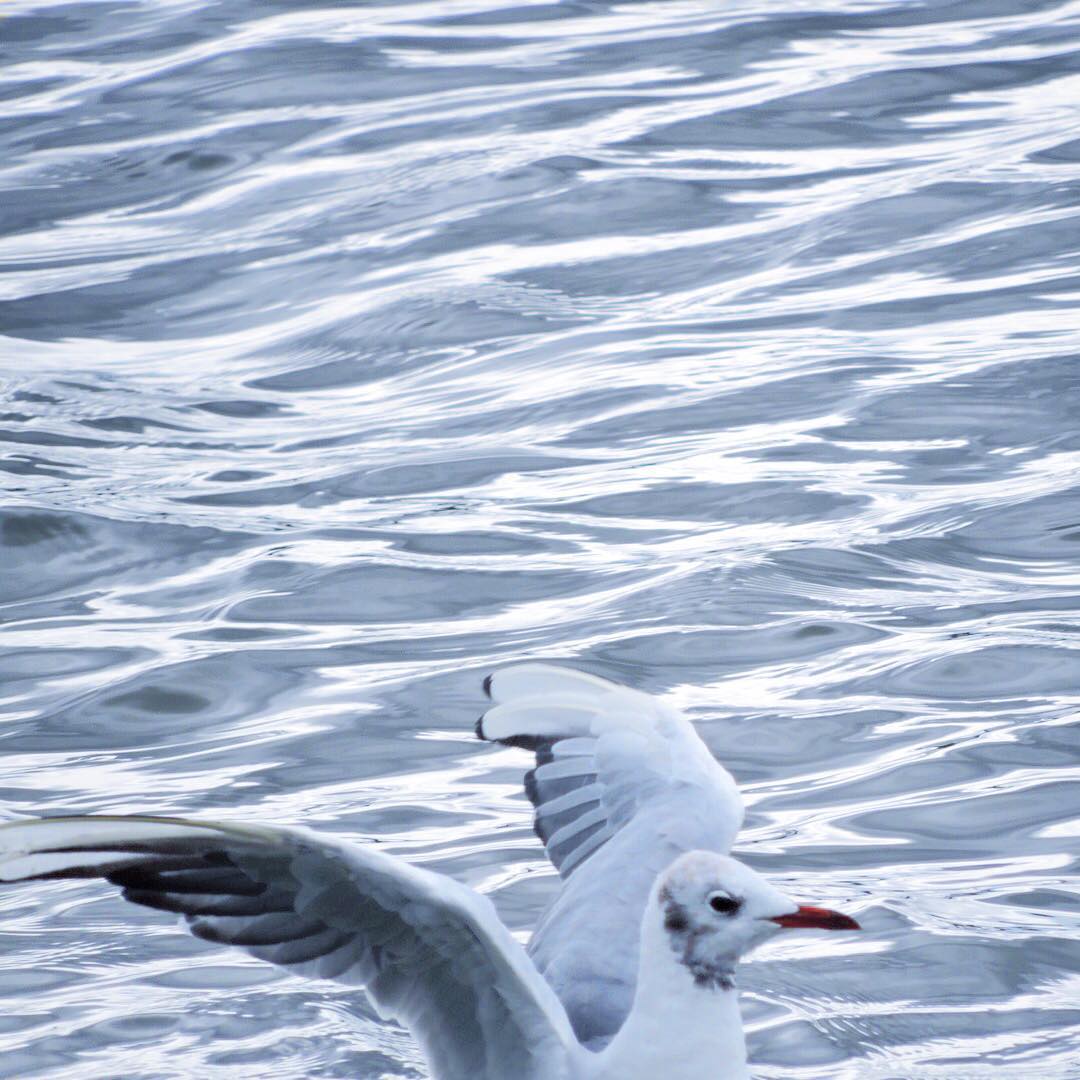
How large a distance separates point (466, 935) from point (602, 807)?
1.03 meters

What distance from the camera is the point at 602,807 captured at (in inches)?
193

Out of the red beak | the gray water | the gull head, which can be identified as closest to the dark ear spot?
the gull head

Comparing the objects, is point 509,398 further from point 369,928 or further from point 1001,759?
point 369,928

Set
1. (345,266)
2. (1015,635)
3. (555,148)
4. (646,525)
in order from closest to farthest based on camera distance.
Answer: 1. (1015,635)
2. (646,525)
3. (345,266)
4. (555,148)

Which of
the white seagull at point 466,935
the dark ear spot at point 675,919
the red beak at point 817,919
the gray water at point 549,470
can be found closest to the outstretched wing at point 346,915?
the white seagull at point 466,935

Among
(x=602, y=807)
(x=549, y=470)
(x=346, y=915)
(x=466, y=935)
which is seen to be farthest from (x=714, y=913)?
(x=549, y=470)

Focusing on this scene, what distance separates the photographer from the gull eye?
3.97 metres

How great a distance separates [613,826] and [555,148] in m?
9.59

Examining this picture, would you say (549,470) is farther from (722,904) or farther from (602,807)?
(722,904)

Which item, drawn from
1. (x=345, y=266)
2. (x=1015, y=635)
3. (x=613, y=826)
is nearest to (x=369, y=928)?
(x=613, y=826)

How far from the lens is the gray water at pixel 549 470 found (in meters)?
5.41

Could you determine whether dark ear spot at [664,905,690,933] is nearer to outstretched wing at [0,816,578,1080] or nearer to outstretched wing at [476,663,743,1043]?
outstretched wing at [0,816,578,1080]

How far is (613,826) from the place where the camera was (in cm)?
487

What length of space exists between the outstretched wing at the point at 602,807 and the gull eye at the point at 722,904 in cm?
50
